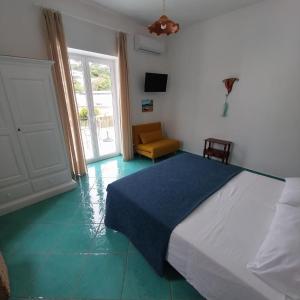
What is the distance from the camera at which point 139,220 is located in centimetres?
154

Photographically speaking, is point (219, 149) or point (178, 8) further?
point (219, 149)

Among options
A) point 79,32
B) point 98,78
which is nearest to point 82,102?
point 98,78

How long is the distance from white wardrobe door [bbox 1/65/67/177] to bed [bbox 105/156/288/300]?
54.4 inches

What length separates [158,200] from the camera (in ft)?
5.36

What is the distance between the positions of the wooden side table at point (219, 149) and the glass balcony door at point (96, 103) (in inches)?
89.9

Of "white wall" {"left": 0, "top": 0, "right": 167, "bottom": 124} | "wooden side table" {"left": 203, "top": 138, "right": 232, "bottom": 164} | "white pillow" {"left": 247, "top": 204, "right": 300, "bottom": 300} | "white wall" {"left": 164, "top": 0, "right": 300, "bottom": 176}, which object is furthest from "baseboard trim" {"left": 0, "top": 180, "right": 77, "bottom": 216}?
"white wall" {"left": 164, "top": 0, "right": 300, "bottom": 176}

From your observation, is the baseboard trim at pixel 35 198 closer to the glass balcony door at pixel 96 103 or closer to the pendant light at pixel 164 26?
the glass balcony door at pixel 96 103

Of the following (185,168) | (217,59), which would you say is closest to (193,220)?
(185,168)

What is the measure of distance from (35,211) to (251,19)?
15.5ft

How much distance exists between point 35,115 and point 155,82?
2.79 metres

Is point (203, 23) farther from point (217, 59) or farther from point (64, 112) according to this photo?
point (64, 112)

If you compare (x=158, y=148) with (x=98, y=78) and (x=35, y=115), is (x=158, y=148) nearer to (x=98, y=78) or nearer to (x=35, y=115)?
(x=98, y=78)

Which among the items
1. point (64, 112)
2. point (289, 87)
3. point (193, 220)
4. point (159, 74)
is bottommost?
point (193, 220)

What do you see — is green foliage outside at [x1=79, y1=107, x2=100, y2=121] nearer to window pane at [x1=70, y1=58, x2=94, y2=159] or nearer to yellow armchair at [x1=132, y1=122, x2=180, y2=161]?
window pane at [x1=70, y1=58, x2=94, y2=159]
